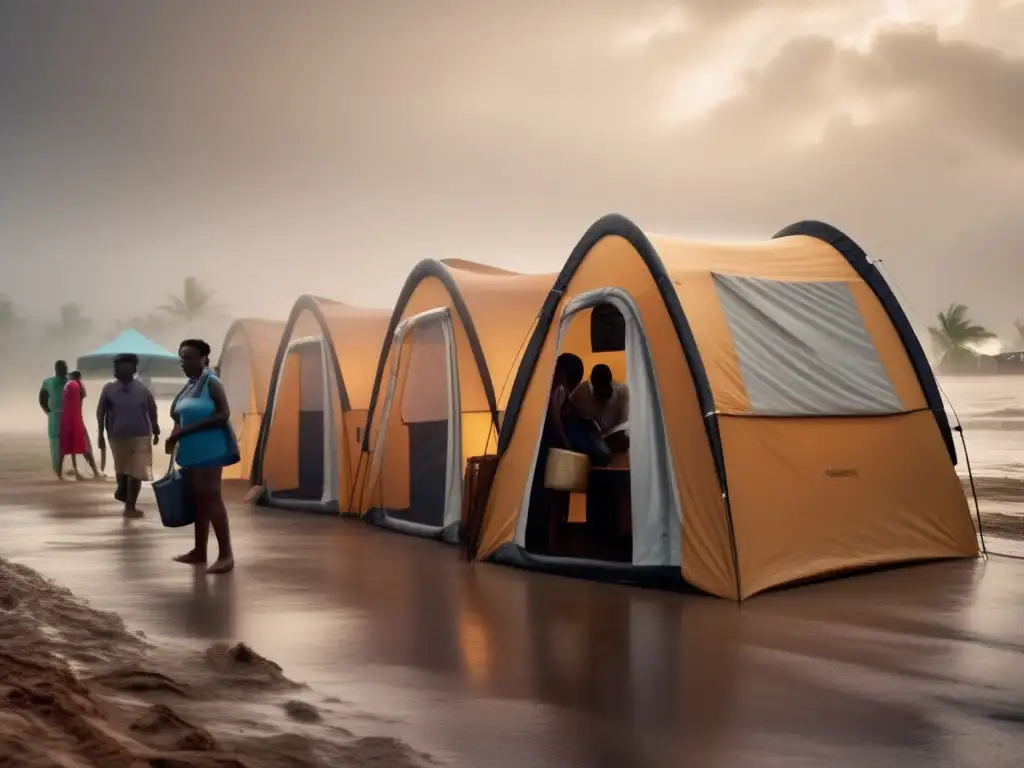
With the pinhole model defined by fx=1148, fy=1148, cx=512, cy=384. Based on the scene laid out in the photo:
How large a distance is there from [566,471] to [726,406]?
5.27 ft

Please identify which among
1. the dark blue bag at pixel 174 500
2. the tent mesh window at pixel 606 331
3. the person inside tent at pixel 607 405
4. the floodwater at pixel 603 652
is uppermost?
the tent mesh window at pixel 606 331

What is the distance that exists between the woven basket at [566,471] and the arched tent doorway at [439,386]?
78.0 inches

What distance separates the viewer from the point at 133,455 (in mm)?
13305

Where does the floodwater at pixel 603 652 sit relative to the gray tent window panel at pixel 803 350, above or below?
below

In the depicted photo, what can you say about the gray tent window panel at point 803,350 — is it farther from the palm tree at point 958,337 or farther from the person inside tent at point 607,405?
the palm tree at point 958,337

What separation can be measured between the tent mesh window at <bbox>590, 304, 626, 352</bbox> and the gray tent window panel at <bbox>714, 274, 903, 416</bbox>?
2.48m

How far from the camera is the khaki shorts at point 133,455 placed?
13.2 m

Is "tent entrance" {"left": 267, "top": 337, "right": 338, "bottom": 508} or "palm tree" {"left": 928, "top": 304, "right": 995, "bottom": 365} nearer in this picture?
"tent entrance" {"left": 267, "top": 337, "right": 338, "bottom": 508}

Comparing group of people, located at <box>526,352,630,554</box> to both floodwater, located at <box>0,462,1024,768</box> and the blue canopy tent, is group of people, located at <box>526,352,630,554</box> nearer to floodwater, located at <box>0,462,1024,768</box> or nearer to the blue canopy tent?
floodwater, located at <box>0,462,1024,768</box>

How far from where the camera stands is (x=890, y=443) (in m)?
8.92

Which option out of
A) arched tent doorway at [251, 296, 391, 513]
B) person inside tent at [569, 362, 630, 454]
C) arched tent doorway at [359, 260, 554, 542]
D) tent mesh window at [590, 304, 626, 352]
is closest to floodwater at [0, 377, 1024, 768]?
arched tent doorway at [359, 260, 554, 542]

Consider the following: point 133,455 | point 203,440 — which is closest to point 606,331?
point 203,440

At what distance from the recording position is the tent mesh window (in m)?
11.3

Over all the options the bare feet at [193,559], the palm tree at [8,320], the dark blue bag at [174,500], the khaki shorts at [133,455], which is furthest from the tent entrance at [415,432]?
the palm tree at [8,320]
